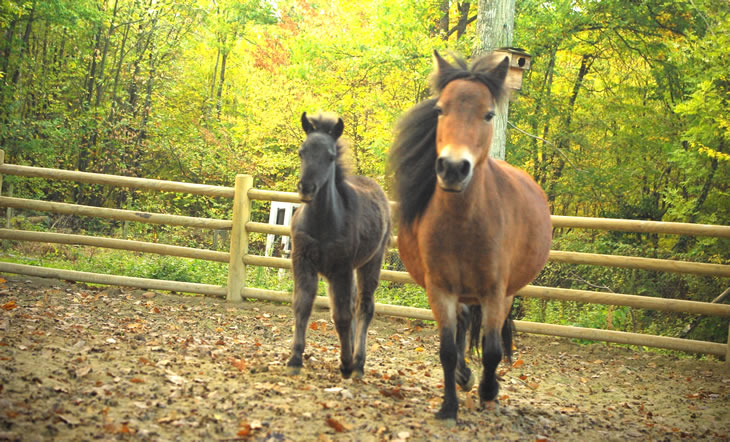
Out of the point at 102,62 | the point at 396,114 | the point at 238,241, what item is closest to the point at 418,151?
the point at 238,241

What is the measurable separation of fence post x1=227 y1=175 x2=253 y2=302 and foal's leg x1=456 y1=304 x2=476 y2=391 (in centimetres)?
378

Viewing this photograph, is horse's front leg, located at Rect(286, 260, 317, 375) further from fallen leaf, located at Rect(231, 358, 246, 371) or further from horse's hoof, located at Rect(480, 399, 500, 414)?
horse's hoof, located at Rect(480, 399, 500, 414)

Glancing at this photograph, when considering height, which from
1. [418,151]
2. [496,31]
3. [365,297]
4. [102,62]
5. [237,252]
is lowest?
[237,252]

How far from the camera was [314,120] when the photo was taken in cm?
464

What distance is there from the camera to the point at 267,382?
13.4 ft

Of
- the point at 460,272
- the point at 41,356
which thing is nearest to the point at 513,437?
the point at 460,272

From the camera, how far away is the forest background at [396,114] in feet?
27.7

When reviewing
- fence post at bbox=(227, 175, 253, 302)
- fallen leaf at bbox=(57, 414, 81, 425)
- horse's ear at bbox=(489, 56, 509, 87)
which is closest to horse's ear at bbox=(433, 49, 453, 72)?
horse's ear at bbox=(489, 56, 509, 87)

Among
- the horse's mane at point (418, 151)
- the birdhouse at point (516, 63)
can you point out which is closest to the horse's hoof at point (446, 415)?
the horse's mane at point (418, 151)

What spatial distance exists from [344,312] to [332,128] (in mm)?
1432

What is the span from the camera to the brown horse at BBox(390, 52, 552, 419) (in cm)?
348

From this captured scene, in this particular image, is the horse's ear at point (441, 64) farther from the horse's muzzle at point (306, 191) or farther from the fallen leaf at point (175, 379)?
the fallen leaf at point (175, 379)

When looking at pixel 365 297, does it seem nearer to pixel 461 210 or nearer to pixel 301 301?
pixel 301 301

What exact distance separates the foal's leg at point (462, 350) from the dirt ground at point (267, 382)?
19cm
